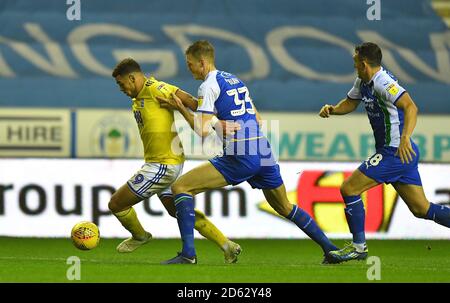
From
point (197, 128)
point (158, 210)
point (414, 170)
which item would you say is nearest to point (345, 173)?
point (158, 210)

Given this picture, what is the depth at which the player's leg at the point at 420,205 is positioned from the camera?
26.0ft

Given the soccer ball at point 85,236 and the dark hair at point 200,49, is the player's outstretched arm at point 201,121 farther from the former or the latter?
the soccer ball at point 85,236

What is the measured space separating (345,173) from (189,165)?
175 cm

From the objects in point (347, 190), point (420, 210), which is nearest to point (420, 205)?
point (420, 210)

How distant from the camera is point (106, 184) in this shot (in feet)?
37.9

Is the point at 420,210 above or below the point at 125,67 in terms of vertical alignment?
below

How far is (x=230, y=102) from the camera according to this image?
7668mm

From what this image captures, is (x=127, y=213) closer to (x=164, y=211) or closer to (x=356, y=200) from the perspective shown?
(x=356, y=200)

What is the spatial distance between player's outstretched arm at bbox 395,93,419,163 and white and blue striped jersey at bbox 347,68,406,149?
57 millimetres

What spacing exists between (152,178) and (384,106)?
1.87 metres

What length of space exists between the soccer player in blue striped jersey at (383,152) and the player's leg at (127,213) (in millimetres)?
1656

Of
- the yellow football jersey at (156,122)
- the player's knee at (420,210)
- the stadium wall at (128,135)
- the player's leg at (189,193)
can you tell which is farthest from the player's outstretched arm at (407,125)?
the stadium wall at (128,135)
